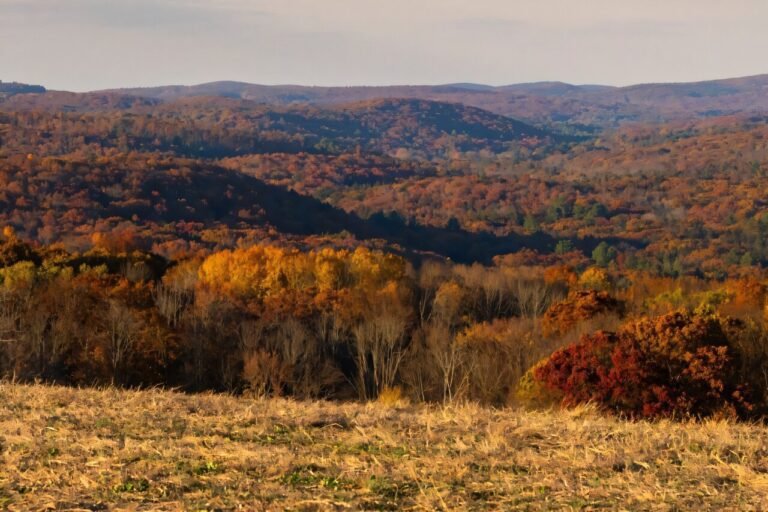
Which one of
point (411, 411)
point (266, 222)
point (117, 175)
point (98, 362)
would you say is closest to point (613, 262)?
point (266, 222)

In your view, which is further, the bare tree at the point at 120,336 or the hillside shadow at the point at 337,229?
the hillside shadow at the point at 337,229

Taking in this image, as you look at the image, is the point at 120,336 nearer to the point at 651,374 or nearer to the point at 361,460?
the point at 651,374

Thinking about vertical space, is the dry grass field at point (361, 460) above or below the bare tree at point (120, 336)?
above

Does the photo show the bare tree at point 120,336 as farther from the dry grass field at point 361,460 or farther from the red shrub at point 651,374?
the dry grass field at point 361,460

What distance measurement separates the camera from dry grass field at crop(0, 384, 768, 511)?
8664mm

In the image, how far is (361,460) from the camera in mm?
10078

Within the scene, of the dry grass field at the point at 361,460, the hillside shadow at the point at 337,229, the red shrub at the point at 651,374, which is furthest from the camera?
the hillside shadow at the point at 337,229

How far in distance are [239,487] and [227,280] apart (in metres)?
64.1

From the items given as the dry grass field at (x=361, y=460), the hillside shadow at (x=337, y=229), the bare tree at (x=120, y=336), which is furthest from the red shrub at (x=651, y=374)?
the hillside shadow at (x=337, y=229)

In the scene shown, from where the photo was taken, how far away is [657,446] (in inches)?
420

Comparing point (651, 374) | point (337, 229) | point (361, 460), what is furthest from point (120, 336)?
point (337, 229)

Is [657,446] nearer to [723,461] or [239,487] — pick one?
[723,461]

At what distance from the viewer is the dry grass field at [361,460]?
866 cm

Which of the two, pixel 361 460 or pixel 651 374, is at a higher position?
pixel 361 460
